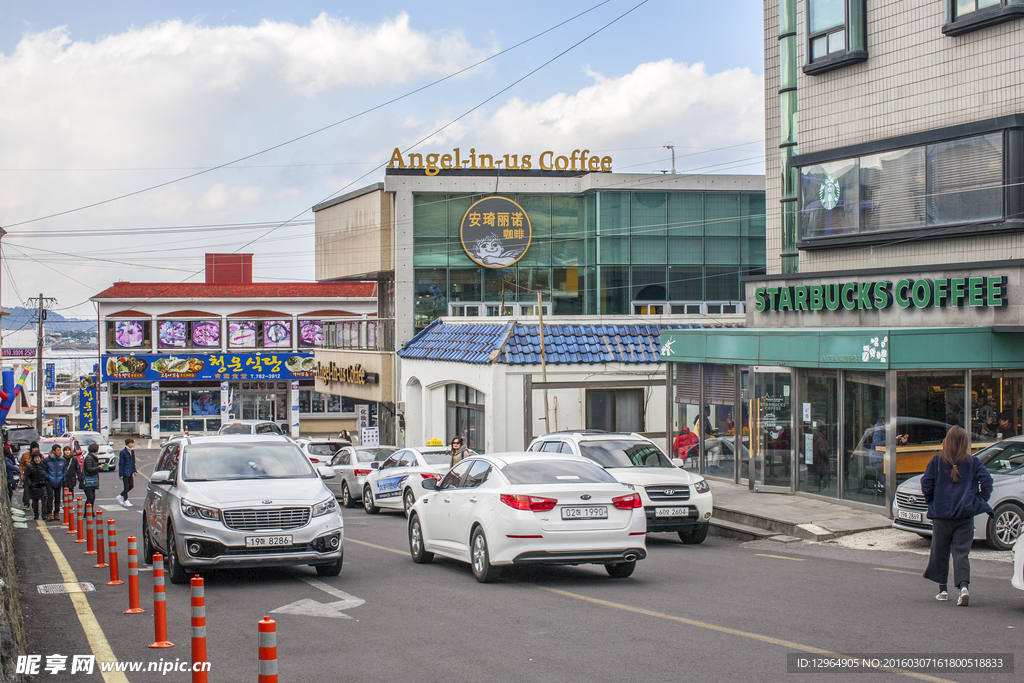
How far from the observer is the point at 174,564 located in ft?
37.4

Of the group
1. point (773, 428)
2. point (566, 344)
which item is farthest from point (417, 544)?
point (566, 344)

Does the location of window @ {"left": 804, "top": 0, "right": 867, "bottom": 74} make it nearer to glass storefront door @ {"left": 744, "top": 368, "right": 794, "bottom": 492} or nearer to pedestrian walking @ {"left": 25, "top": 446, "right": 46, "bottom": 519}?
glass storefront door @ {"left": 744, "top": 368, "right": 794, "bottom": 492}

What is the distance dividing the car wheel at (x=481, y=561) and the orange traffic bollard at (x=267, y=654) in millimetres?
5896

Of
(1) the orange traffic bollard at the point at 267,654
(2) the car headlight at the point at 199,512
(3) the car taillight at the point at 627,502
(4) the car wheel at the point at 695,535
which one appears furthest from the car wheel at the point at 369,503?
(1) the orange traffic bollard at the point at 267,654

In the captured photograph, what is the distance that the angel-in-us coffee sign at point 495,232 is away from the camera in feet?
132

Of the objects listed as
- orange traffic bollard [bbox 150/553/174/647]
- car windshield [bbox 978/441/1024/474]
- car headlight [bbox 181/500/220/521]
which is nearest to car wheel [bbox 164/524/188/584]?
car headlight [bbox 181/500/220/521]

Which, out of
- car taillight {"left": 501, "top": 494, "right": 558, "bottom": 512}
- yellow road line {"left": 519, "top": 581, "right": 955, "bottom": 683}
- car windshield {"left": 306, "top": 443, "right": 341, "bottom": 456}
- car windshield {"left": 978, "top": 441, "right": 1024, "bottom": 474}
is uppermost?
car windshield {"left": 978, "top": 441, "right": 1024, "bottom": 474}

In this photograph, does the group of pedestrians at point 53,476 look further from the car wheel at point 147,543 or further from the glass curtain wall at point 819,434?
the glass curtain wall at point 819,434

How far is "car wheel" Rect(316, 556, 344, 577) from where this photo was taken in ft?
38.7

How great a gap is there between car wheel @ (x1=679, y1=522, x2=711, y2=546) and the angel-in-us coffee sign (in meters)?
25.6

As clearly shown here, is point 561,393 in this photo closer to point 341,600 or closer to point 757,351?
point 757,351

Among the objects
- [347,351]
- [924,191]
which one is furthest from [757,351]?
[347,351]

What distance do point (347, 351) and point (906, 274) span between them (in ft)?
94.1

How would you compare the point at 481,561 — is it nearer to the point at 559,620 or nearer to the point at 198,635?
the point at 559,620
